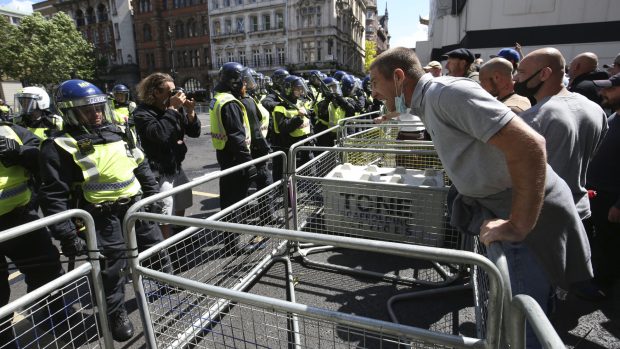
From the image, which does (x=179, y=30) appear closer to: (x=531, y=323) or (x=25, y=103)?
(x=25, y=103)

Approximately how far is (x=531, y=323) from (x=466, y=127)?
0.86 meters

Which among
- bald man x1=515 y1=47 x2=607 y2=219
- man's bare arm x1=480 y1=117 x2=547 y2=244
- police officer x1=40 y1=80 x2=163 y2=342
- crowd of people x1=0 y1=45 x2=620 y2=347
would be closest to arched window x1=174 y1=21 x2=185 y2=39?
crowd of people x1=0 y1=45 x2=620 y2=347

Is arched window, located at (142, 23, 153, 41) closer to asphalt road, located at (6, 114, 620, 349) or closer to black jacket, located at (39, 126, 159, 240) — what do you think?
asphalt road, located at (6, 114, 620, 349)

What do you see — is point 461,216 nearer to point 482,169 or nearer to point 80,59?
point 482,169

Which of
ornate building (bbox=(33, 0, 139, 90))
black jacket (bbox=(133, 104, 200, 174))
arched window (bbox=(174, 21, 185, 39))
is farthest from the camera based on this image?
ornate building (bbox=(33, 0, 139, 90))

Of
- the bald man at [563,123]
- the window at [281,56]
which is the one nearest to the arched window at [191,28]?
the window at [281,56]

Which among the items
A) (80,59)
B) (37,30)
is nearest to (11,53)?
(37,30)

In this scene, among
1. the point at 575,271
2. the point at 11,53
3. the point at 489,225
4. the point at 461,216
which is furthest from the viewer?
the point at 11,53

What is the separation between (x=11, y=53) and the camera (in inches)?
1314

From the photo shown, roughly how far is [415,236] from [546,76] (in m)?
1.65

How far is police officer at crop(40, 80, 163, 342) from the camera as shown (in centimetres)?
249

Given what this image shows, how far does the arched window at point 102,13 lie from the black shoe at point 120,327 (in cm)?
7021

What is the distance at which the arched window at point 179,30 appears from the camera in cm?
5344

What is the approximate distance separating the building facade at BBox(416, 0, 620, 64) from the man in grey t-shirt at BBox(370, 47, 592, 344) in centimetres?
1904
